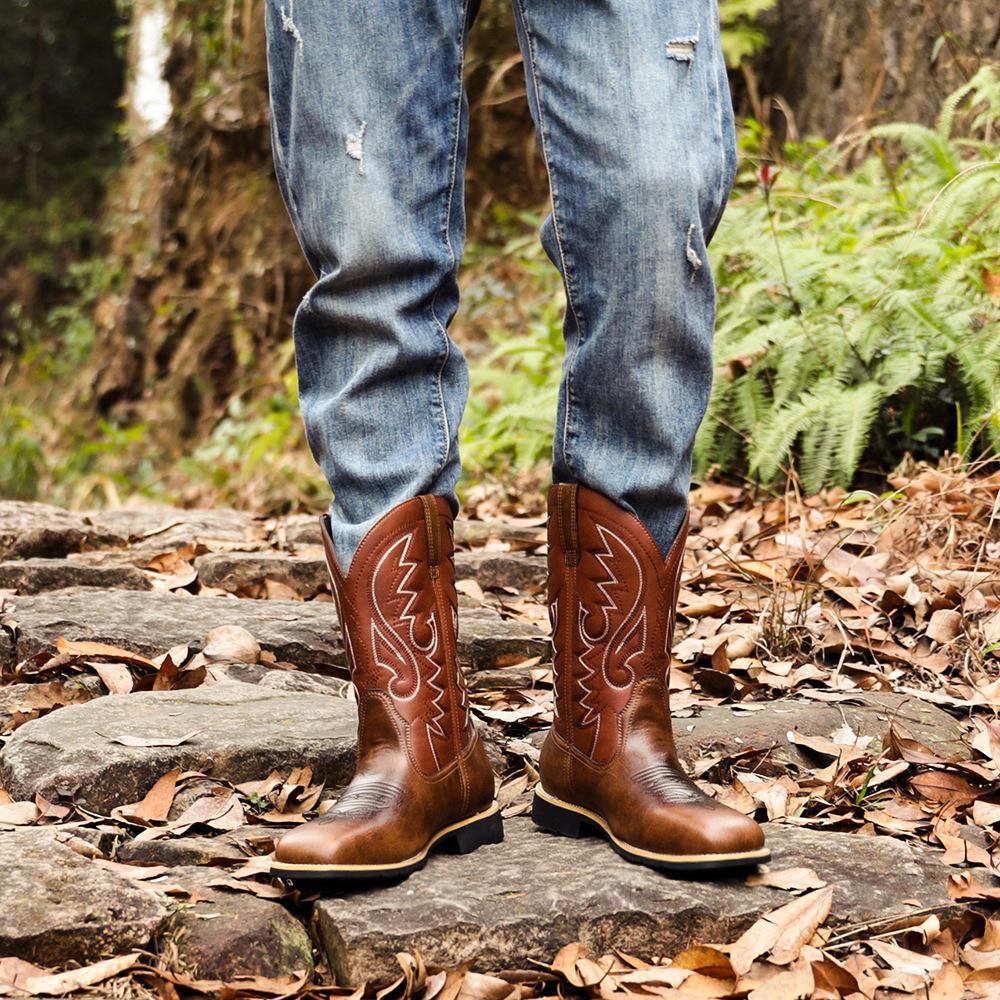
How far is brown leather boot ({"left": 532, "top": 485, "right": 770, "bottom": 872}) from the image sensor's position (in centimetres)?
164

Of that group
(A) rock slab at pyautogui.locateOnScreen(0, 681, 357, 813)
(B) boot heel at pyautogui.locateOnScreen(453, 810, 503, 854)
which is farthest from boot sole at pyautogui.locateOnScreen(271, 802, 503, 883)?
(A) rock slab at pyautogui.locateOnScreen(0, 681, 357, 813)

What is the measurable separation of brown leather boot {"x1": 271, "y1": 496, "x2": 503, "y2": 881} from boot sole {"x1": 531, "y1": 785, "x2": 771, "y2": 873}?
98 mm

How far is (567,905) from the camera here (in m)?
1.49

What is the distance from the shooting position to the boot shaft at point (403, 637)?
5.41 ft

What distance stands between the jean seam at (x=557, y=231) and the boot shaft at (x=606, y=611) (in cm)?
9

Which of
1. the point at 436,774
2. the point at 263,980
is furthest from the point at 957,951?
the point at 263,980

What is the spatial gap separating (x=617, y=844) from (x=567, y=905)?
183mm

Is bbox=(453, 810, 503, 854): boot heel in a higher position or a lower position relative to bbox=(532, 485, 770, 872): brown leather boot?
lower

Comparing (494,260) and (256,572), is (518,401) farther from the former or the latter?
(494,260)

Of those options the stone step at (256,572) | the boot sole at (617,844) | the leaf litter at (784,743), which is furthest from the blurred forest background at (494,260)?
the boot sole at (617,844)

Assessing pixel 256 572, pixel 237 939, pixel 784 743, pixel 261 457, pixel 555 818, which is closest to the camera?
pixel 237 939

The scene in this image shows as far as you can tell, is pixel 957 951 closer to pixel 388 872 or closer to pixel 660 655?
pixel 660 655

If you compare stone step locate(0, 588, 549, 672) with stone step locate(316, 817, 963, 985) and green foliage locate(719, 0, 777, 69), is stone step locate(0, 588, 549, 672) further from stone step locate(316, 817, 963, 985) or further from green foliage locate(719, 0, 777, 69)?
green foliage locate(719, 0, 777, 69)

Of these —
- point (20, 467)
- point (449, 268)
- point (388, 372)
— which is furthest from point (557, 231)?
point (20, 467)
